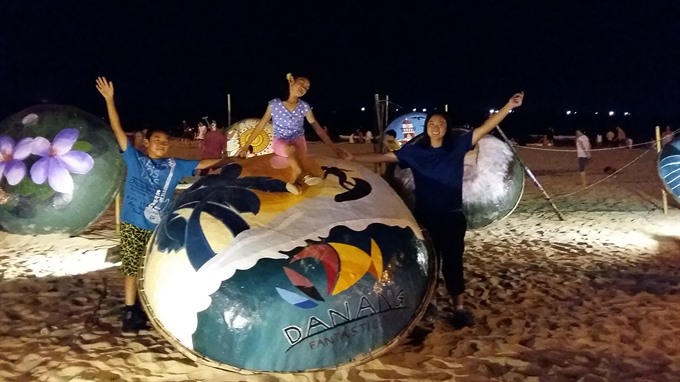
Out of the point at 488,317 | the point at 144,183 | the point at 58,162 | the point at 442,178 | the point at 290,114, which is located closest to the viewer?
the point at 144,183

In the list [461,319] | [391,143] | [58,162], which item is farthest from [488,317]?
[391,143]

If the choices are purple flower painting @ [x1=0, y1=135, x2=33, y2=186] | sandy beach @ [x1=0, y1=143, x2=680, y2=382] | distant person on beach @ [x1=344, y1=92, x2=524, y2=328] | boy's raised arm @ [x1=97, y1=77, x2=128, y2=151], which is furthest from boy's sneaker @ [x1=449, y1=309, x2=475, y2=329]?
purple flower painting @ [x1=0, y1=135, x2=33, y2=186]

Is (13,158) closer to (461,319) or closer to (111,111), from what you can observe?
(111,111)

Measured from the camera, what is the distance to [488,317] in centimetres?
522

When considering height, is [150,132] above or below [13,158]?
above

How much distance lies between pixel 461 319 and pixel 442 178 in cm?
115

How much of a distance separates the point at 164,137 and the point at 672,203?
33.7 feet

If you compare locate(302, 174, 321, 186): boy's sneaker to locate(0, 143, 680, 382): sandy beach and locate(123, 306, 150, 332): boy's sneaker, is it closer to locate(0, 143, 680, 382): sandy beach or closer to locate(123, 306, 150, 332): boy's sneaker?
locate(0, 143, 680, 382): sandy beach

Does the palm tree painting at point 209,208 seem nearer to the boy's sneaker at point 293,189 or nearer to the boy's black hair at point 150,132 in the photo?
→ the boy's sneaker at point 293,189

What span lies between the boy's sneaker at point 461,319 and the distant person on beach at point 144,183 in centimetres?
216

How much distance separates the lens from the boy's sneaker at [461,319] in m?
4.93

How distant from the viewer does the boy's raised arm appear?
4.51 m

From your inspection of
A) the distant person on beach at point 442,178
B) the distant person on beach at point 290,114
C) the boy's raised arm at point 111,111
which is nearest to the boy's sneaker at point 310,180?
the distant person on beach at point 442,178

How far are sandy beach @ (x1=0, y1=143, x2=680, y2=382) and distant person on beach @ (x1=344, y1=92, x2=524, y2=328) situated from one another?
71cm
